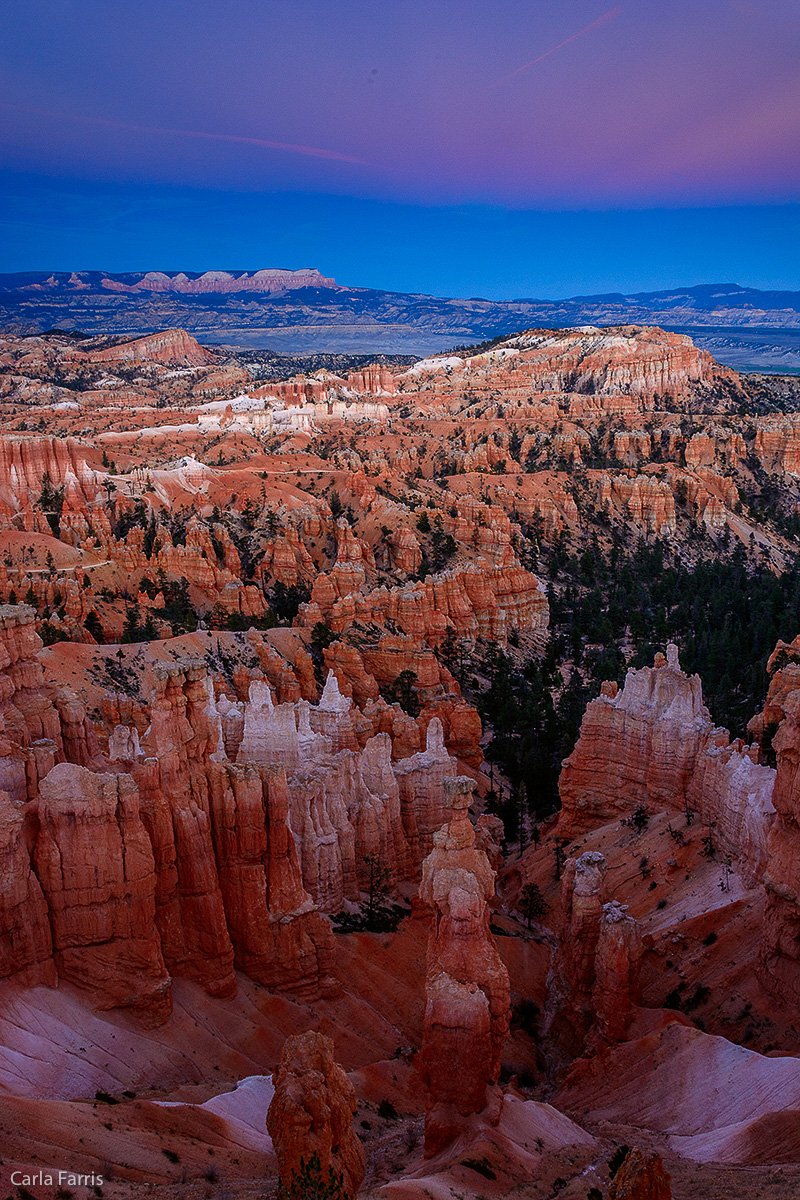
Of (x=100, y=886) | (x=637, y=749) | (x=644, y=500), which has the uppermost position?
(x=100, y=886)

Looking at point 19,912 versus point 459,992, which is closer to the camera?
point 19,912

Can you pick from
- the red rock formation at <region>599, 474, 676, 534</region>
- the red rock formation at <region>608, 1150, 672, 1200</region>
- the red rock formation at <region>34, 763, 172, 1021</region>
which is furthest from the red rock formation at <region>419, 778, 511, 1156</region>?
the red rock formation at <region>599, 474, 676, 534</region>

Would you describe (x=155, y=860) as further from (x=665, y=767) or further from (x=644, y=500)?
(x=644, y=500)

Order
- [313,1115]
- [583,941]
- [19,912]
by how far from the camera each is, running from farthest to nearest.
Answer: [583,941]
[19,912]
[313,1115]

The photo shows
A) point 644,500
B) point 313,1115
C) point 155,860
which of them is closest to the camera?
point 313,1115

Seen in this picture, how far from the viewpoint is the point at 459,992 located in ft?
58.6

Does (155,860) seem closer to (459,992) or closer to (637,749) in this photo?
(459,992)

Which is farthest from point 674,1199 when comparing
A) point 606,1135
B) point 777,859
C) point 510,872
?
point 510,872

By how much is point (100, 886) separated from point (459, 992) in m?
7.67

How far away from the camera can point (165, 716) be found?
19.9 metres

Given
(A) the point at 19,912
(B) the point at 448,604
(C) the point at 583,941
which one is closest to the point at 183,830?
(A) the point at 19,912

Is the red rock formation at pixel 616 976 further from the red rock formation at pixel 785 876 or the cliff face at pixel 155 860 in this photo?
the cliff face at pixel 155 860

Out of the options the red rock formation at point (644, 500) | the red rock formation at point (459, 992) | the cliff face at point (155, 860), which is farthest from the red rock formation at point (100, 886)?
the red rock formation at point (644, 500)

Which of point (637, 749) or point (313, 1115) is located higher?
point (313, 1115)
